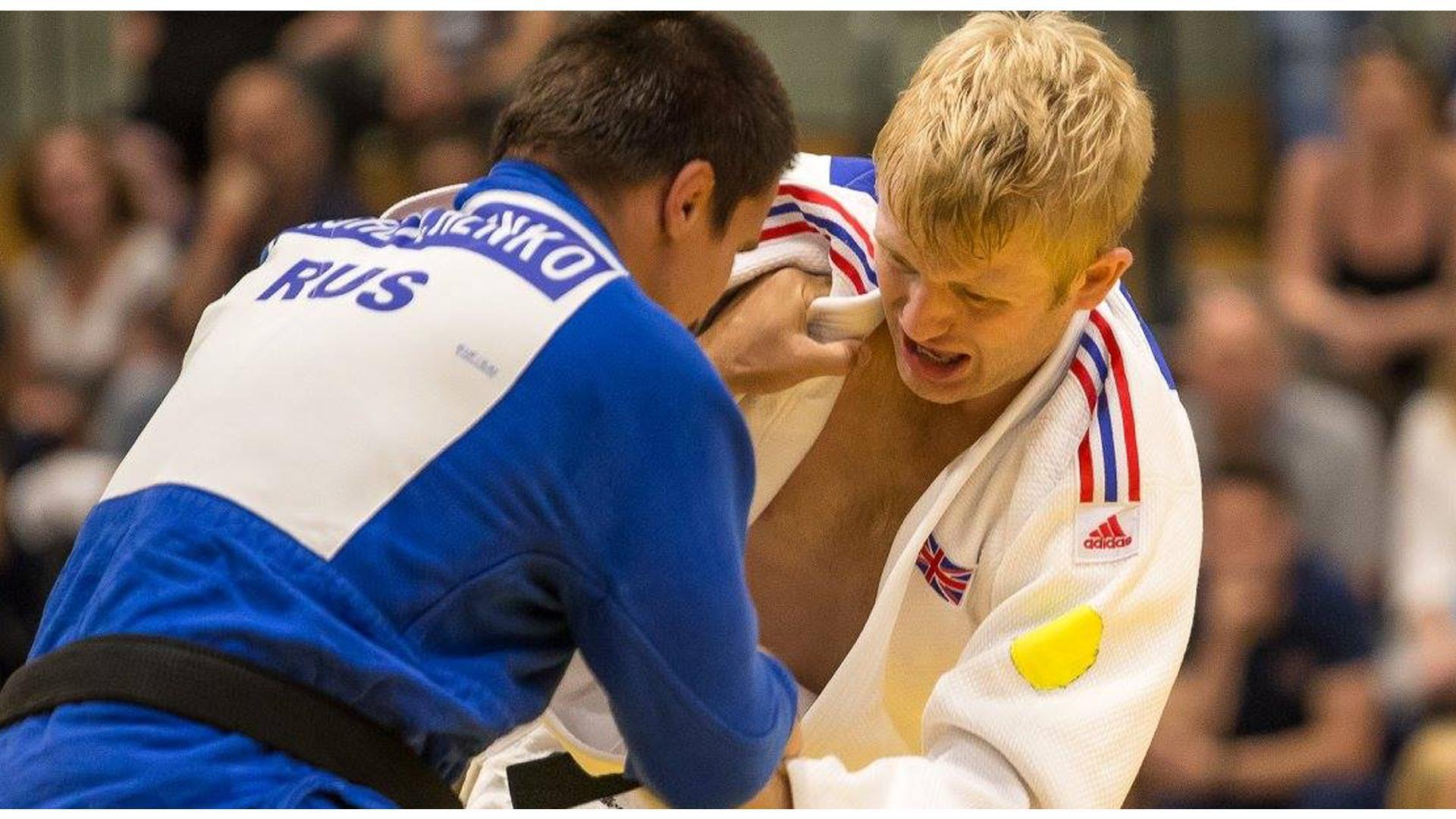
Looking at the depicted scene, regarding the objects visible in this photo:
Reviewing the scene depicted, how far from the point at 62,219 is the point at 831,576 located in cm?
426

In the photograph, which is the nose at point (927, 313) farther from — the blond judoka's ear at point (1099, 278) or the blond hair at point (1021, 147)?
the blond judoka's ear at point (1099, 278)

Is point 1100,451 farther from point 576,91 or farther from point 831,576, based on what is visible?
point 576,91

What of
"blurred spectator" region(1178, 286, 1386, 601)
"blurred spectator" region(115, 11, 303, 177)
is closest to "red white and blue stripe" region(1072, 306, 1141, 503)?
"blurred spectator" region(1178, 286, 1386, 601)

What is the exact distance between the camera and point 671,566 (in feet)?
6.55

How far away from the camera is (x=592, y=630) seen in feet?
6.70

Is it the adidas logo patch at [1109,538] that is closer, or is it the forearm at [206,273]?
the adidas logo patch at [1109,538]

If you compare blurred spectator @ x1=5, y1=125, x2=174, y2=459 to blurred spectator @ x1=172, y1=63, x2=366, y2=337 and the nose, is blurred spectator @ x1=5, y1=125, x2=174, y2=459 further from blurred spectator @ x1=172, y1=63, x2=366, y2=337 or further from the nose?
the nose

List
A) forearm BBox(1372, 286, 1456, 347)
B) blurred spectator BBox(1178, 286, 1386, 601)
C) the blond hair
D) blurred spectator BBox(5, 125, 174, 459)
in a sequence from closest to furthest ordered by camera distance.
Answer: the blond hair
blurred spectator BBox(1178, 286, 1386, 601)
forearm BBox(1372, 286, 1456, 347)
blurred spectator BBox(5, 125, 174, 459)

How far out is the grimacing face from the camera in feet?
8.27

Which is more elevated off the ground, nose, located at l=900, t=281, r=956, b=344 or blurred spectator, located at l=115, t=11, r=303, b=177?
nose, located at l=900, t=281, r=956, b=344

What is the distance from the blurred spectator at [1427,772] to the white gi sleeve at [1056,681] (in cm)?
248

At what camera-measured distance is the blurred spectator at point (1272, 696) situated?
16.6 ft

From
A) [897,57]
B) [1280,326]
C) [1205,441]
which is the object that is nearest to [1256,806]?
[1205,441]

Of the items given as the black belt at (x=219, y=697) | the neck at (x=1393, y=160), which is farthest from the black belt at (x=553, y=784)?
the neck at (x=1393, y=160)
